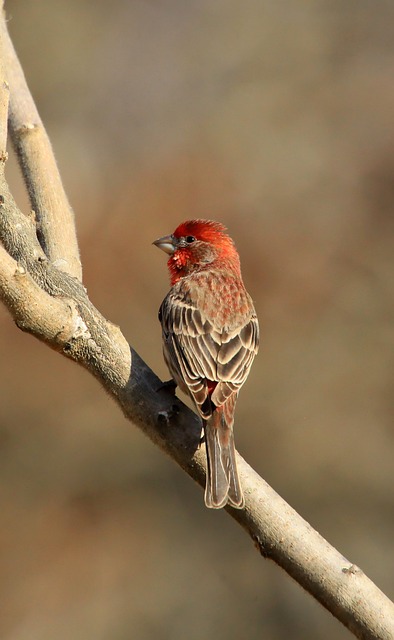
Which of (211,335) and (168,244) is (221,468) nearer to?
(211,335)

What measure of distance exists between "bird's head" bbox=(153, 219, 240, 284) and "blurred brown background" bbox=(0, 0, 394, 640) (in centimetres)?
386

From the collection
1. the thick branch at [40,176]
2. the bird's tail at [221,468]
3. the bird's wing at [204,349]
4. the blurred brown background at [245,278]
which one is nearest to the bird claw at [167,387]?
the bird's tail at [221,468]

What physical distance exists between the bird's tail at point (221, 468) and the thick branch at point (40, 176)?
2.68 feet

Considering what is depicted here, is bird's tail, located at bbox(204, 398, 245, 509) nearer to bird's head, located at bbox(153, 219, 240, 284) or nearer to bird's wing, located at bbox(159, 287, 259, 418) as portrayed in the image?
bird's wing, located at bbox(159, 287, 259, 418)

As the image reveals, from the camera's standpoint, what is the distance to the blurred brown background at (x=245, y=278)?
8.77m

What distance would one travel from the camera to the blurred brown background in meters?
8.77

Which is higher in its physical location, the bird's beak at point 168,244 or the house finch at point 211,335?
the bird's beak at point 168,244

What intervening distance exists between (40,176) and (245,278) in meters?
5.75

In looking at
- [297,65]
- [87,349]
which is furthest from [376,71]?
[87,349]

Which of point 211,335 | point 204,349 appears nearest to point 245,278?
point 211,335

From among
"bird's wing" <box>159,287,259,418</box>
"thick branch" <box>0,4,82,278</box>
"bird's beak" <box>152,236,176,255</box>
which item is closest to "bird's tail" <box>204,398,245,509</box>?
"bird's wing" <box>159,287,259,418</box>

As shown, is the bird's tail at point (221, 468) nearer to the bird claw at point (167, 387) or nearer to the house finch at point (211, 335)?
the house finch at point (211, 335)

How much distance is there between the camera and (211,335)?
443 centimetres

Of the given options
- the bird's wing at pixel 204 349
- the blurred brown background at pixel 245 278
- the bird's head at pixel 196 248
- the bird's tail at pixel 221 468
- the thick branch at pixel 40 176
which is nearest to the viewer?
the bird's tail at pixel 221 468
